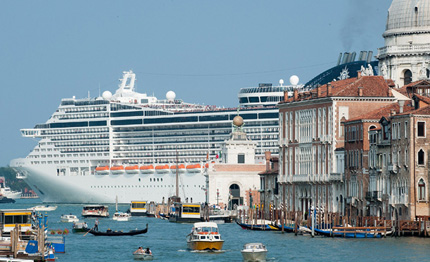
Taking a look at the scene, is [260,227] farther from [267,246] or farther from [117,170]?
[117,170]

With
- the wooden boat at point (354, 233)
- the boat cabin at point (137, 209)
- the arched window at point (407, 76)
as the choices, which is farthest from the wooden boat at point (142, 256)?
the boat cabin at point (137, 209)

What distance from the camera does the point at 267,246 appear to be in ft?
241

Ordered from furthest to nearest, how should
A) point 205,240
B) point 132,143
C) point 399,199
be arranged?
point 132,143, point 399,199, point 205,240

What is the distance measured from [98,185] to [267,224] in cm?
6828

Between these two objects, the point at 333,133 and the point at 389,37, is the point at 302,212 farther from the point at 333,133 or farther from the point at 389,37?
the point at 389,37

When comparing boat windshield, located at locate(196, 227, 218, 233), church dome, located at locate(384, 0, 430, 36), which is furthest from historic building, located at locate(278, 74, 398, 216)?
boat windshield, located at locate(196, 227, 218, 233)

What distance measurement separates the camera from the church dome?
10775 centimetres

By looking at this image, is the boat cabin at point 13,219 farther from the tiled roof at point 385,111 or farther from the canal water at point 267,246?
the tiled roof at point 385,111

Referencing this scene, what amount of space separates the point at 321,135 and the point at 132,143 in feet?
230

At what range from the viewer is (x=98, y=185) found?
155m

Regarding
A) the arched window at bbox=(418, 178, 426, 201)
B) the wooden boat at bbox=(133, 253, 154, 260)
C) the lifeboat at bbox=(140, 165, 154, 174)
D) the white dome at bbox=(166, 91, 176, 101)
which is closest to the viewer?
the wooden boat at bbox=(133, 253, 154, 260)

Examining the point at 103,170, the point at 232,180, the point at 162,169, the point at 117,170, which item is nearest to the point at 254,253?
the point at 232,180

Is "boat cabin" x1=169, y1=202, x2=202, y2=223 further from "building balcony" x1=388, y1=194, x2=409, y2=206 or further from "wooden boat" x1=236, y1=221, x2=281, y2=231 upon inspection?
"building balcony" x1=388, y1=194, x2=409, y2=206

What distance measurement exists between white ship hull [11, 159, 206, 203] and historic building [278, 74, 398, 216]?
44.1 meters
